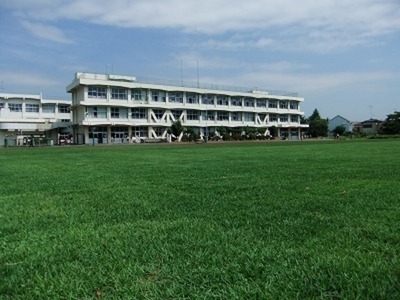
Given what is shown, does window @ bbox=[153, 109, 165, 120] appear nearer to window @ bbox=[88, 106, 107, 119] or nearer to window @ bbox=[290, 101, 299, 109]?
window @ bbox=[88, 106, 107, 119]

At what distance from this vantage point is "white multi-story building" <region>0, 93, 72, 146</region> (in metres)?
67.4

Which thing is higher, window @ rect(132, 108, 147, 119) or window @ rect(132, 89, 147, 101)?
window @ rect(132, 89, 147, 101)

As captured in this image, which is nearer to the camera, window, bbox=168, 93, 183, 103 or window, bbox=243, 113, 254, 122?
window, bbox=168, 93, 183, 103

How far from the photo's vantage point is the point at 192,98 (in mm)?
76438

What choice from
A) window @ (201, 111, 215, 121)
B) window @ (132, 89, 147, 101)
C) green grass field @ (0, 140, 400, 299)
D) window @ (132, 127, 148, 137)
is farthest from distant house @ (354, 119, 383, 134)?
green grass field @ (0, 140, 400, 299)

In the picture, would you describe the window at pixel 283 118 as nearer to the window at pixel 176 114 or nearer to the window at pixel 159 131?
the window at pixel 176 114

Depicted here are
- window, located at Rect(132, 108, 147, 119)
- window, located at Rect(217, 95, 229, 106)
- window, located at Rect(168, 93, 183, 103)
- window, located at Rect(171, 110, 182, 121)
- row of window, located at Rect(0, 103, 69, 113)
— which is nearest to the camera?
window, located at Rect(132, 108, 147, 119)

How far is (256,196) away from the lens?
227 inches

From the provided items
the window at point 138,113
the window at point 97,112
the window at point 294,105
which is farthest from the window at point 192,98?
the window at point 294,105

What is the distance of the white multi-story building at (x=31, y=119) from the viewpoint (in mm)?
67438

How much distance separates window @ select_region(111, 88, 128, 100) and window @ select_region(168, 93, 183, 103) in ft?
30.0

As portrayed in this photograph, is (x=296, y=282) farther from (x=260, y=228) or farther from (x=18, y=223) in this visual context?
(x=18, y=223)

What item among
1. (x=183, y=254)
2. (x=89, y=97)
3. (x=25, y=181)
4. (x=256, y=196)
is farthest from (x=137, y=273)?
(x=89, y=97)

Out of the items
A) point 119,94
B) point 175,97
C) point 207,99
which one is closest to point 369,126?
point 207,99
